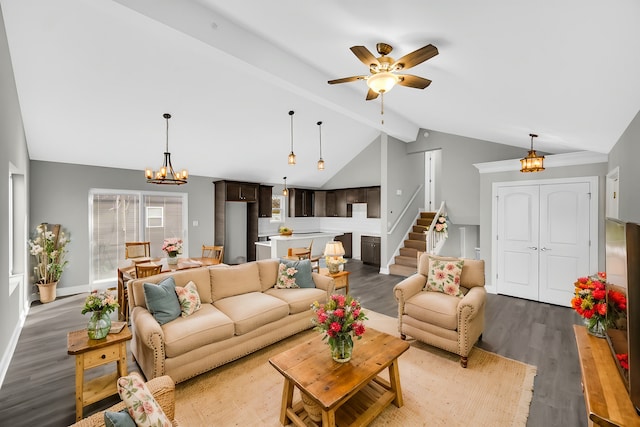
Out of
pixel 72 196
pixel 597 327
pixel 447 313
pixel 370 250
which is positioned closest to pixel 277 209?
pixel 370 250

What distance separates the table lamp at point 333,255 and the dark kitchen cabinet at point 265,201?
392 cm

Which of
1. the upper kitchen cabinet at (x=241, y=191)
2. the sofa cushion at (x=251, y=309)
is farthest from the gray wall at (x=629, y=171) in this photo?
the upper kitchen cabinet at (x=241, y=191)

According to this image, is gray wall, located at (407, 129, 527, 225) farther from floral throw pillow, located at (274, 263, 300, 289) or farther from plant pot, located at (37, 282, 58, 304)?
plant pot, located at (37, 282, 58, 304)

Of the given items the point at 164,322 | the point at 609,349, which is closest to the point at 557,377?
the point at 609,349

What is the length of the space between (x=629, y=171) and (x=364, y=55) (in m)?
2.88

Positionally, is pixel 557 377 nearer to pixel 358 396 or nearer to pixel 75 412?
pixel 358 396

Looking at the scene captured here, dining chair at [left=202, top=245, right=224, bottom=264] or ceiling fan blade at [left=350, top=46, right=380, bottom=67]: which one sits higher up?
ceiling fan blade at [left=350, top=46, right=380, bottom=67]

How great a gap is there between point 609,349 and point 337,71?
3.57 meters

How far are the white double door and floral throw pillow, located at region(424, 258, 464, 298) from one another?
2298 millimetres

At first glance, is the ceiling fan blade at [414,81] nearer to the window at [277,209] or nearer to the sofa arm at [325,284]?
the sofa arm at [325,284]

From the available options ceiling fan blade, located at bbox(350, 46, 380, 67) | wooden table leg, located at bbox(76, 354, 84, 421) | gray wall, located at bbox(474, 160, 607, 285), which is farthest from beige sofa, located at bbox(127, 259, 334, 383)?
gray wall, located at bbox(474, 160, 607, 285)

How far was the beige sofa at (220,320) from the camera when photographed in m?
2.38

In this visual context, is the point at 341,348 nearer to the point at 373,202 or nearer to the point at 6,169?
the point at 6,169

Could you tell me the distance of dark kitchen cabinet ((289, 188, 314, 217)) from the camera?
8.62 meters
